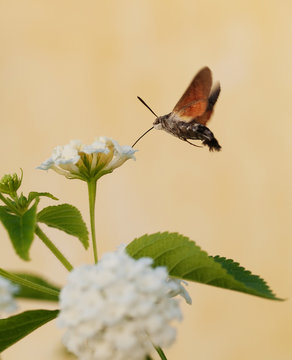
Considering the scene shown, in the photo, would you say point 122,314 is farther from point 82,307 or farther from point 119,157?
point 119,157

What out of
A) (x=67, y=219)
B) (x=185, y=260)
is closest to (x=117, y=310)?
(x=185, y=260)

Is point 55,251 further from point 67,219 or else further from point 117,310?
point 117,310

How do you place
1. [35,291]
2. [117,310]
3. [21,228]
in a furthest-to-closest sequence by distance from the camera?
[35,291], [21,228], [117,310]

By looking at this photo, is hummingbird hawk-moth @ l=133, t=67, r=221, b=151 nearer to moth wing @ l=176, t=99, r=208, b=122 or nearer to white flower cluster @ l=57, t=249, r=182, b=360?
moth wing @ l=176, t=99, r=208, b=122

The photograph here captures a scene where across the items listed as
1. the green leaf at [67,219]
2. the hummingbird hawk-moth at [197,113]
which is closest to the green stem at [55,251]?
the green leaf at [67,219]

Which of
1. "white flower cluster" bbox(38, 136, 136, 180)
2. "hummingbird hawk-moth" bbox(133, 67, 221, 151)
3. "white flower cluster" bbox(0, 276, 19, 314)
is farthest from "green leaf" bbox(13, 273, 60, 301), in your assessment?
"hummingbird hawk-moth" bbox(133, 67, 221, 151)

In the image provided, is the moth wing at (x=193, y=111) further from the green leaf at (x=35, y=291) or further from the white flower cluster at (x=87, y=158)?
the green leaf at (x=35, y=291)
